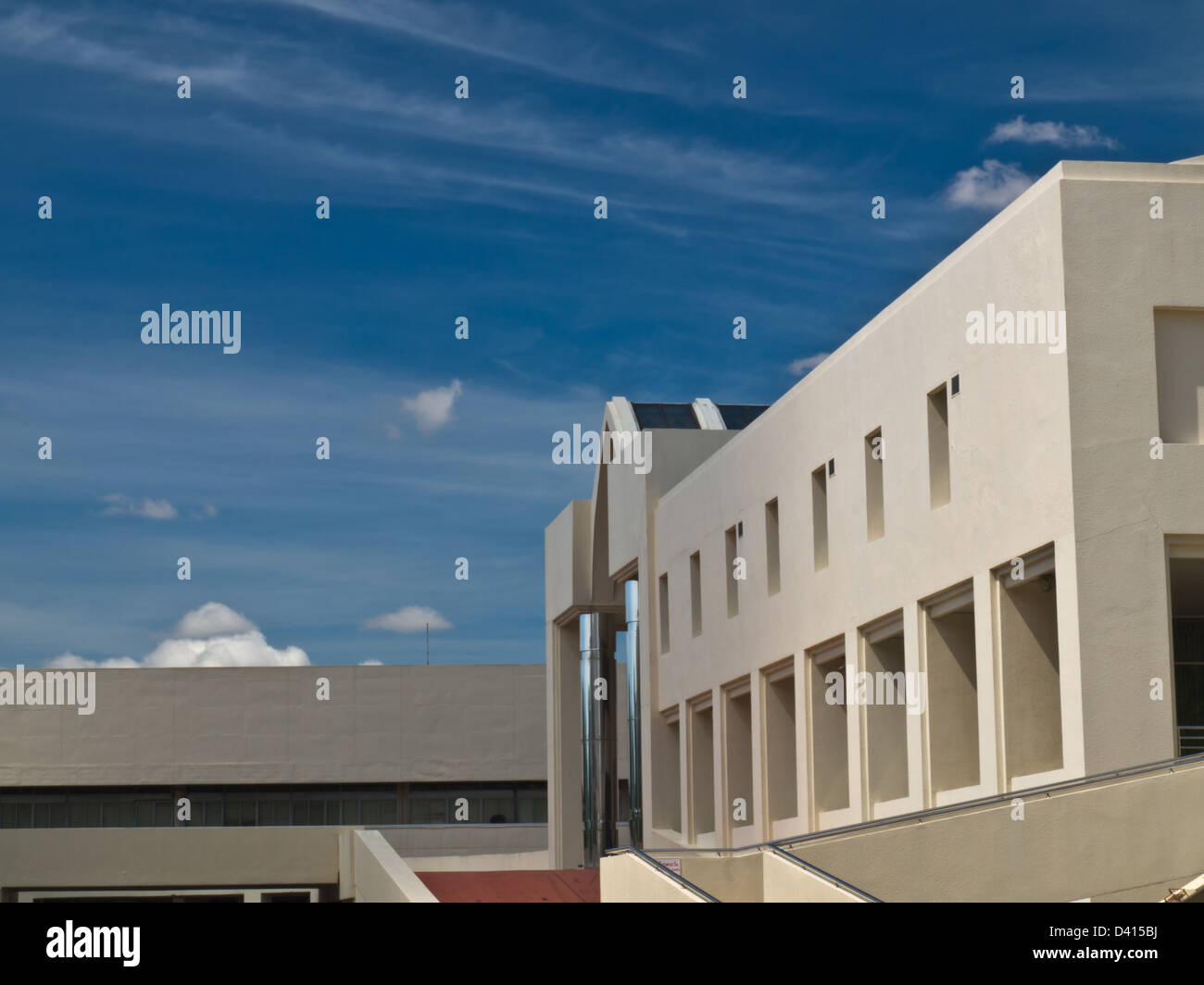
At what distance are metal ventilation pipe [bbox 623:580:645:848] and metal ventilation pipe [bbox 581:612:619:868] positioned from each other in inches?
95.3

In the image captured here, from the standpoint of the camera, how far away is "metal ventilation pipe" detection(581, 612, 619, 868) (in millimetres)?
39031

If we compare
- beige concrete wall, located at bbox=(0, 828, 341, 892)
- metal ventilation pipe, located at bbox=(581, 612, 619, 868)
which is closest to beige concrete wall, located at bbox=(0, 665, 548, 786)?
beige concrete wall, located at bbox=(0, 828, 341, 892)

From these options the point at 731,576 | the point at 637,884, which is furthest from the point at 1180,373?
the point at 731,576

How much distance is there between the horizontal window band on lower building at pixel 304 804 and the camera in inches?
2327

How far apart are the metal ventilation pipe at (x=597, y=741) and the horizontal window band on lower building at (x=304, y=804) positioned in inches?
779

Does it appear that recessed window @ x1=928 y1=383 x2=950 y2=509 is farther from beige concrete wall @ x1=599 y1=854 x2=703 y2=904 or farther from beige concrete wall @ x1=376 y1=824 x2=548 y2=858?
beige concrete wall @ x1=376 y1=824 x2=548 y2=858

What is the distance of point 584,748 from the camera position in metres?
39.7

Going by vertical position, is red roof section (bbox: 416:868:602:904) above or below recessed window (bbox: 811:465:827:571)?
below

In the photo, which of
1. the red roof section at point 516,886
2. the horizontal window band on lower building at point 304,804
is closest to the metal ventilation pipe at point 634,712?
the red roof section at point 516,886

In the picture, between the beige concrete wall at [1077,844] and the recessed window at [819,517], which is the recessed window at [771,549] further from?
the beige concrete wall at [1077,844]
